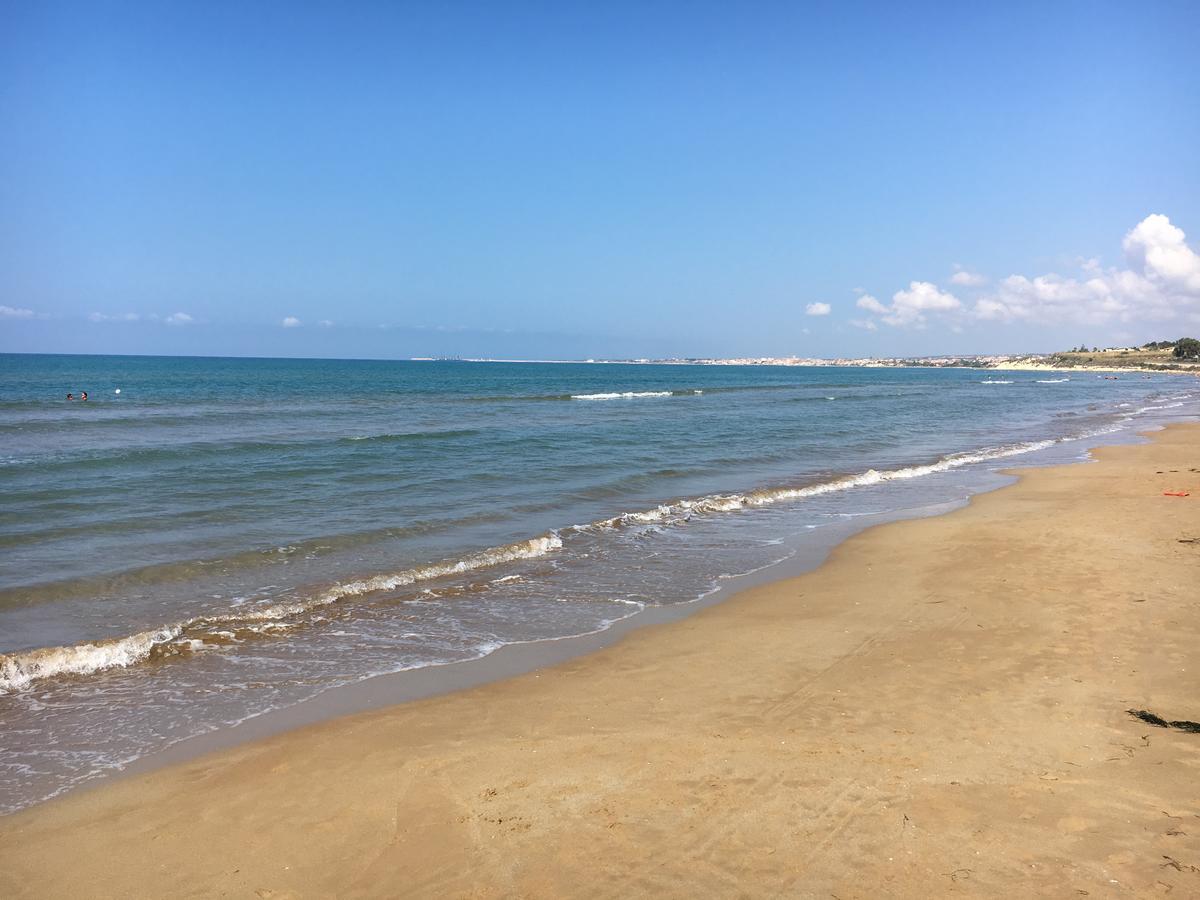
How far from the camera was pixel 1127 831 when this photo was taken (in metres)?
4.44

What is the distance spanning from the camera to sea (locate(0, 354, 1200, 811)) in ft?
24.7

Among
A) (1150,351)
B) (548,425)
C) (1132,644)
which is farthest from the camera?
(1150,351)

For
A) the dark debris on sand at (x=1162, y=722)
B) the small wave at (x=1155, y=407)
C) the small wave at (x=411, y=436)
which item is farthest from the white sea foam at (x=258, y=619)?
the small wave at (x=1155, y=407)

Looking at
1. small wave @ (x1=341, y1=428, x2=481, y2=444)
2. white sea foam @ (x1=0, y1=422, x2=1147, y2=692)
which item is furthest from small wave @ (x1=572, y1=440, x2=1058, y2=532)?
small wave @ (x1=341, y1=428, x2=481, y2=444)

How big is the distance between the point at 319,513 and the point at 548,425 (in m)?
20.5

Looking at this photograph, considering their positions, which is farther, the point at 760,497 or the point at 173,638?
the point at 760,497

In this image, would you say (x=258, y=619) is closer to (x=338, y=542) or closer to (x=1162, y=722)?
(x=338, y=542)

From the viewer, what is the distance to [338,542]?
13.0m

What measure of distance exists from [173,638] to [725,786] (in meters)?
6.94

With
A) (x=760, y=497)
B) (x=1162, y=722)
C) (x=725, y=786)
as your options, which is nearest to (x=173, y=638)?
(x=725, y=786)

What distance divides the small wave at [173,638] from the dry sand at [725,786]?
10.0 feet

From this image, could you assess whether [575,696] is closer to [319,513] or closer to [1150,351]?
[319,513]

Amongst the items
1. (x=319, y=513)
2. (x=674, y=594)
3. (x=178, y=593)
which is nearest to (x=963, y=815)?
(x=674, y=594)

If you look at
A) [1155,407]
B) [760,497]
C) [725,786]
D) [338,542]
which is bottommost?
[338,542]
